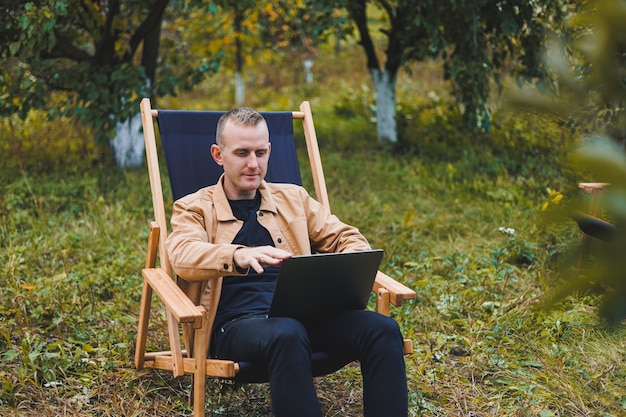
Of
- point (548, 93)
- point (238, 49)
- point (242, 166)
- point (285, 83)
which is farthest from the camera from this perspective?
point (285, 83)

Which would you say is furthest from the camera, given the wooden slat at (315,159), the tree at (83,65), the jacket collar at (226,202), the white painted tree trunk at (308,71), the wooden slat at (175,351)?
the white painted tree trunk at (308,71)

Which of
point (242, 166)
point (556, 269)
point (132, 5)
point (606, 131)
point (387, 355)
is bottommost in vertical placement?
point (387, 355)

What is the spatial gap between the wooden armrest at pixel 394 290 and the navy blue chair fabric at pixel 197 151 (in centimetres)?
71

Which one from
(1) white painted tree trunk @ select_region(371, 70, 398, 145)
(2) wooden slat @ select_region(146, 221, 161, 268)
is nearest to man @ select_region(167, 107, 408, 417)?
(2) wooden slat @ select_region(146, 221, 161, 268)

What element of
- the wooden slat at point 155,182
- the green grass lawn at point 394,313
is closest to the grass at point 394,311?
the green grass lawn at point 394,313

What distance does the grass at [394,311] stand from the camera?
285 cm

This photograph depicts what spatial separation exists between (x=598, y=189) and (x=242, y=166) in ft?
7.03

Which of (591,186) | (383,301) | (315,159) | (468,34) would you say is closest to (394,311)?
(315,159)

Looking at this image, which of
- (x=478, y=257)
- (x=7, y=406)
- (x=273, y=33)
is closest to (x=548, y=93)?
(x=7, y=406)

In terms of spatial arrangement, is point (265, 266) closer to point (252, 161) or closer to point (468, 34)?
point (252, 161)

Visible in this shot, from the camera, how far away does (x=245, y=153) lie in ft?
8.53

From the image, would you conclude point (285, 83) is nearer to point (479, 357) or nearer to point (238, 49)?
point (238, 49)

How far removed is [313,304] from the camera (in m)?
2.45

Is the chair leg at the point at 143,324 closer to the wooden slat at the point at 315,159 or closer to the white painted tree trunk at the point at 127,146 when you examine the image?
the wooden slat at the point at 315,159
